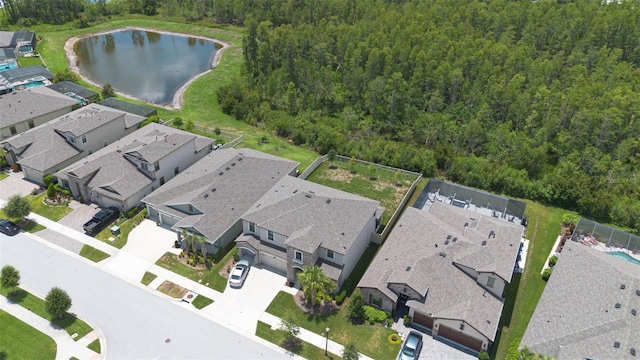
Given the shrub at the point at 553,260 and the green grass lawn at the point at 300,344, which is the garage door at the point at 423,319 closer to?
the green grass lawn at the point at 300,344

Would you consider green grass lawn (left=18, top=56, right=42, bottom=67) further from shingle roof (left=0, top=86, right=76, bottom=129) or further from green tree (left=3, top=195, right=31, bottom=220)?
green tree (left=3, top=195, right=31, bottom=220)

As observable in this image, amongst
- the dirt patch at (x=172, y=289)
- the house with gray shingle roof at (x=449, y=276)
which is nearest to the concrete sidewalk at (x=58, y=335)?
the dirt patch at (x=172, y=289)

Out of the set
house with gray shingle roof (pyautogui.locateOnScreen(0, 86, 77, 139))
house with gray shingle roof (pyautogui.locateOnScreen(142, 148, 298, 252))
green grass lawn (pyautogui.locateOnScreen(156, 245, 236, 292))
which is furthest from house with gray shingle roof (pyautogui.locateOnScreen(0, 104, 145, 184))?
green grass lawn (pyautogui.locateOnScreen(156, 245, 236, 292))

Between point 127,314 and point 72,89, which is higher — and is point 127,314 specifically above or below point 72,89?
below

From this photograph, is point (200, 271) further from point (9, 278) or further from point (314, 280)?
point (9, 278)

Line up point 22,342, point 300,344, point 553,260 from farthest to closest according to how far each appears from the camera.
→ point 553,260 < point 300,344 < point 22,342

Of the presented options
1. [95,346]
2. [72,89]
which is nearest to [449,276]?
[95,346]

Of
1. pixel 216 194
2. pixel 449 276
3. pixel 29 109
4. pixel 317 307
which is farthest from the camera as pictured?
pixel 29 109
